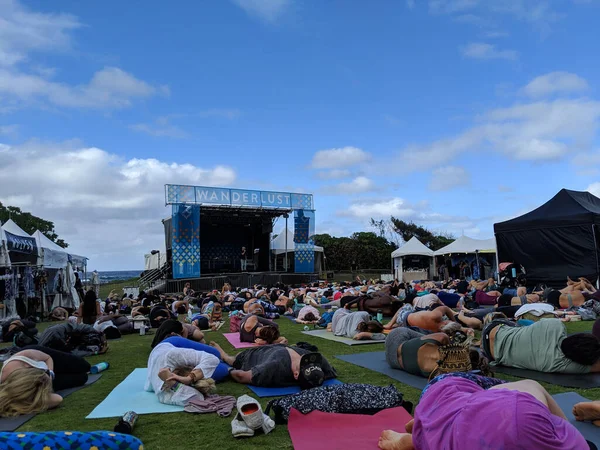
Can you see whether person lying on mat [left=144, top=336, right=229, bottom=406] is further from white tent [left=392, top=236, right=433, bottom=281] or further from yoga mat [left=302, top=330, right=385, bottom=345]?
white tent [left=392, top=236, right=433, bottom=281]

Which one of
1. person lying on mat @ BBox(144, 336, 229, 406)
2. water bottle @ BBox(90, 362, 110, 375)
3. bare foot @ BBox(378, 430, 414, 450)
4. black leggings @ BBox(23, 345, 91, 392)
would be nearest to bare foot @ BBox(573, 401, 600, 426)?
bare foot @ BBox(378, 430, 414, 450)

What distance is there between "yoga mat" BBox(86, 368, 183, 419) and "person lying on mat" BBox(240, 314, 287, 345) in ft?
7.15

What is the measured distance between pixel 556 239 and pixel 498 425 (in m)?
14.0

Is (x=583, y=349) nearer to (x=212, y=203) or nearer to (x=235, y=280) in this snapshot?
(x=235, y=280)

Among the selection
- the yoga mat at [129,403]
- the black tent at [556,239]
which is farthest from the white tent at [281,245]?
the yoga mat at [129,403]

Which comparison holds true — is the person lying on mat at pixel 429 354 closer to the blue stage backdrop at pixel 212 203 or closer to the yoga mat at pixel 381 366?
the yoga mat at pixel 381 366

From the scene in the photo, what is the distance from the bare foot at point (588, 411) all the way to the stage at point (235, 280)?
18.3 meters

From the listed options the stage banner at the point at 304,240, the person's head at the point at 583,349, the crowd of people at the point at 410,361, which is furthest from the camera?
the stage banner at the point at 304,240

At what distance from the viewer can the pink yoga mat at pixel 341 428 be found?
9.02 ft

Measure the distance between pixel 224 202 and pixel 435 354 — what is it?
1908 centimetres

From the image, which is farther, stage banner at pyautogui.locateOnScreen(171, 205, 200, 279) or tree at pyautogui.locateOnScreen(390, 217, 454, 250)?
tree at pyautogui.locateOnScreen(390, 217, 454, 250)

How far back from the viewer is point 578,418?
9.64 ft

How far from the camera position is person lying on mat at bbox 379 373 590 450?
1.62 meters

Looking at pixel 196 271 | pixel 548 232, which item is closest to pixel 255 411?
pixel 548 232
